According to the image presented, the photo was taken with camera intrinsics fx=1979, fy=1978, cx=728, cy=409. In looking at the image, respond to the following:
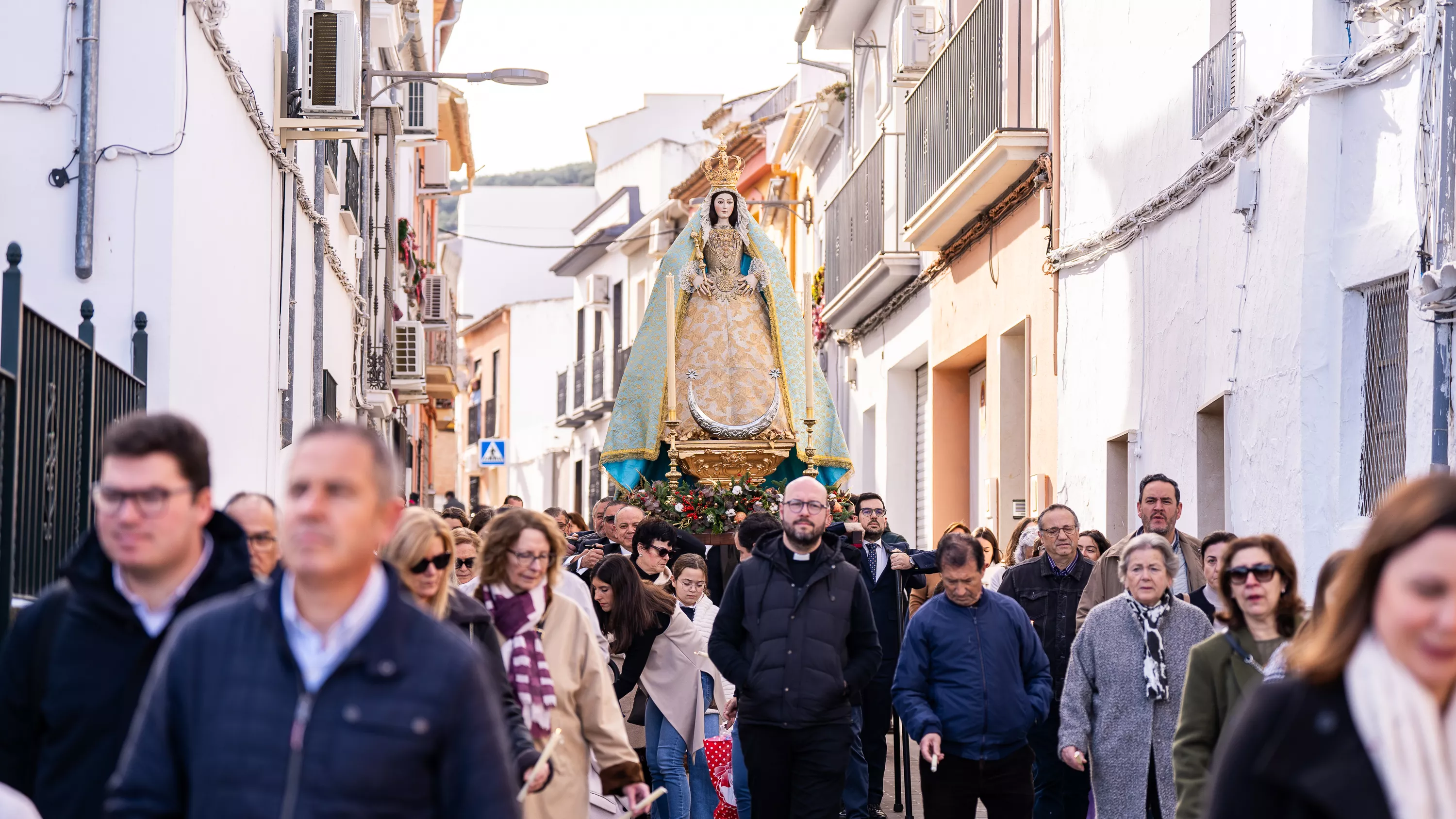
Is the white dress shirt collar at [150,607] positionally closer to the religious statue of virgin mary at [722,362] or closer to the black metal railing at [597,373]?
the religious statue of virgin mary at [722,362]

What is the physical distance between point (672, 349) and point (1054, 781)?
5.40 meters

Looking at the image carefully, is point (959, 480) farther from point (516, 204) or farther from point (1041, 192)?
point (516, 204)

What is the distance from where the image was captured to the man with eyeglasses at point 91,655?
4.09m

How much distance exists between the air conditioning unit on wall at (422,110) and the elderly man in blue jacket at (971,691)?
1596 centimetres

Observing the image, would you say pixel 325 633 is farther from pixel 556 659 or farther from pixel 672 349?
pixel 672 349

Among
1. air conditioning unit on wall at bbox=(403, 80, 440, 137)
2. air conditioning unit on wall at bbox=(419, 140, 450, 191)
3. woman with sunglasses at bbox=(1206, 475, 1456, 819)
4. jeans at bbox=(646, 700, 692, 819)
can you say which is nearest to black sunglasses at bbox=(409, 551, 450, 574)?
woman with sunglasses at bbox=(1206, 475, 1456, 819)

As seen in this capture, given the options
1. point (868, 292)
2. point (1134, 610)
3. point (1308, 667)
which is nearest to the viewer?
point (1308, 667)

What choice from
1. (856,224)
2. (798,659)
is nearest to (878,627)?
(798,659)

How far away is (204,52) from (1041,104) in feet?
26.2

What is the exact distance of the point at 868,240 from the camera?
21.6m

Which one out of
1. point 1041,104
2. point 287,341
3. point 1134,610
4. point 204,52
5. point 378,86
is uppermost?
point 378,86

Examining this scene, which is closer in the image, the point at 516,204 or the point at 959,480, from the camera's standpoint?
the point at 959,480

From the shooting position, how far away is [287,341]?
517 inches

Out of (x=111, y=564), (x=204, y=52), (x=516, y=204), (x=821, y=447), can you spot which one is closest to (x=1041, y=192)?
(x=821, y=447)
